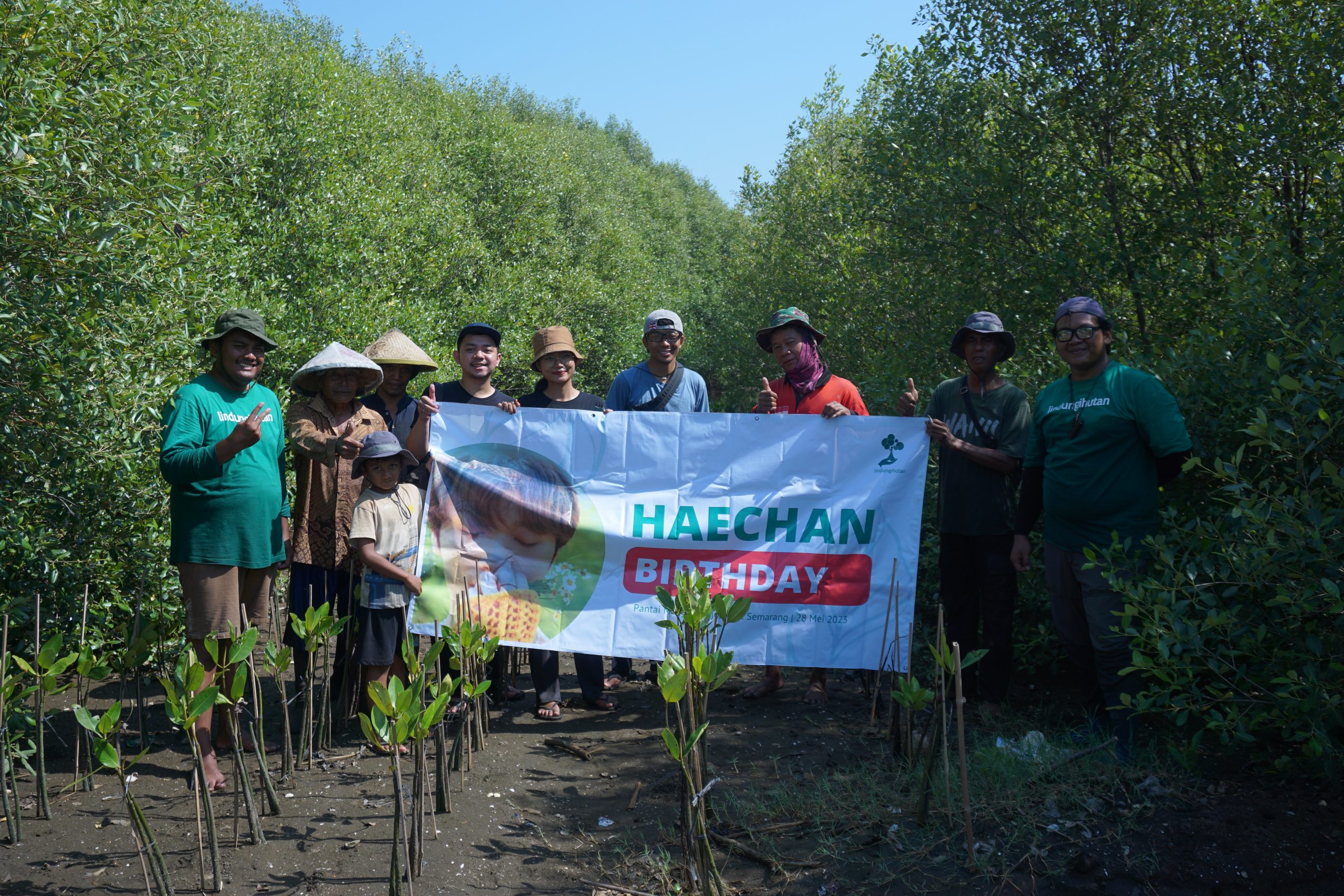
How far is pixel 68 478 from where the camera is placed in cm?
565

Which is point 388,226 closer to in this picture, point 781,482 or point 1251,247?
point 781,482

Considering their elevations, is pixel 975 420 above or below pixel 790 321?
below

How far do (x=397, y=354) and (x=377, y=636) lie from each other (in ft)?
6.41

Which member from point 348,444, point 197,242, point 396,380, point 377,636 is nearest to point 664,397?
point 396,380

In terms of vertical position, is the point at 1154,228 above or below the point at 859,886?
above

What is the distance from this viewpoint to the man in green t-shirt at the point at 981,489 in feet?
19.5

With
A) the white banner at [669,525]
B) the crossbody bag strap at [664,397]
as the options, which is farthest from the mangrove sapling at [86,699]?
the crossbody bag strap at [664,397]

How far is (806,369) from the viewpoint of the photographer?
661 centimetres

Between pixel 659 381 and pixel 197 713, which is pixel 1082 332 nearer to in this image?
pixel 659 381

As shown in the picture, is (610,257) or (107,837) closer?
(107,837)

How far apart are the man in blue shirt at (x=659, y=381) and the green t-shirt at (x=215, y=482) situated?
232 cm

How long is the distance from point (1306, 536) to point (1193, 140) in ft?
16.4

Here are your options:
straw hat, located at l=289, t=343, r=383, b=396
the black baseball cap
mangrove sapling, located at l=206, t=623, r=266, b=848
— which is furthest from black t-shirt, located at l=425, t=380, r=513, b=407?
mangrove sapling, located at l=206, t=623, r=266, b=848

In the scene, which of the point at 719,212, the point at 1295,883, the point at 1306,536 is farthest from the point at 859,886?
the point at 719,212
